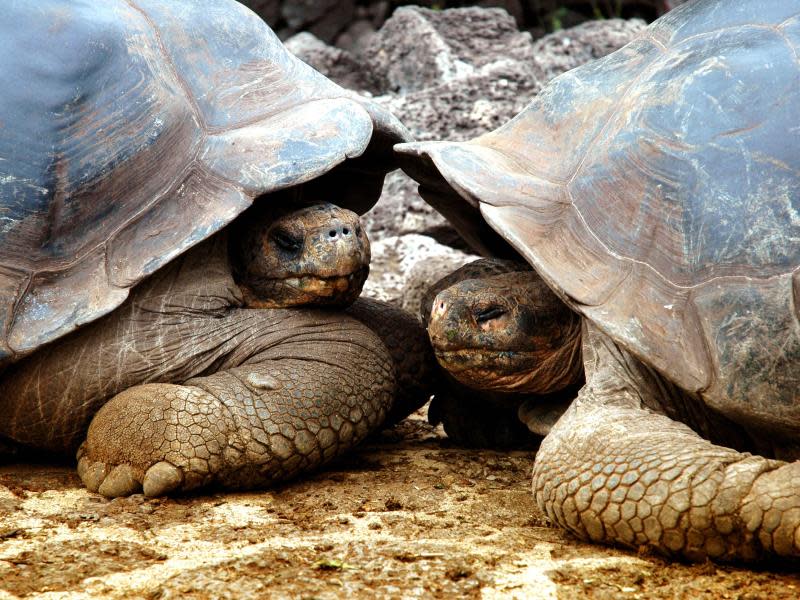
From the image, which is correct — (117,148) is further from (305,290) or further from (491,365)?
(491,365)

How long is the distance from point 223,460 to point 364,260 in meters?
0.75

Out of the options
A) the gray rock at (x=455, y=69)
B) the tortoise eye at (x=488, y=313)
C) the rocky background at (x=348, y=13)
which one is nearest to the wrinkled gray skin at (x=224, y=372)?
the tortoise eye at (x=488, y=313)

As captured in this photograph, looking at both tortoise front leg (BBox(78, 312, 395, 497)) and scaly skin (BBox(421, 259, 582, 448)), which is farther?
scaly skin (BBox(421, 259, 582, 448))

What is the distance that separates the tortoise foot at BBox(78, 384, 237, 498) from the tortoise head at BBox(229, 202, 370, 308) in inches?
18.6

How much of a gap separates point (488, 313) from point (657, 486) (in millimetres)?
814

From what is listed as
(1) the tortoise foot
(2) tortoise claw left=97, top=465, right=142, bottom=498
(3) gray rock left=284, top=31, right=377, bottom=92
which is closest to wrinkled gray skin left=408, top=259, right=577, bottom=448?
(1) the tortoise foot

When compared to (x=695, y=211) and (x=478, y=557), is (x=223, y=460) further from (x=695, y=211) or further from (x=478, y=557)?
(x=695, y=211)

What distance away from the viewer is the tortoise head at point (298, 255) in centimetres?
308

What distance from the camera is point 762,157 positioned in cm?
254

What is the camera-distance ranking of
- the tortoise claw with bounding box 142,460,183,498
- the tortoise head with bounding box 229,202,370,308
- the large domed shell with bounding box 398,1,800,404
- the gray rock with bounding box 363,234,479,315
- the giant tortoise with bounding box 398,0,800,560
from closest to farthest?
1. the giant tortoise with bounding box 398,0,800,560
2. the large domed shell with bounding box 398,1,800,404
3. the tortoise claw with bounding box 142,460,183,498
4. the tortoise head with bounding box 229,202,370,308
5. the gray rock with bounding box 363,234,479,315

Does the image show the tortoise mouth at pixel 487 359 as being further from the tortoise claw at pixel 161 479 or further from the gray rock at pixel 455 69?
the gray rock at pixel 455 69

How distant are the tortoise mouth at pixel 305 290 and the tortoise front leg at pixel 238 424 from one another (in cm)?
14

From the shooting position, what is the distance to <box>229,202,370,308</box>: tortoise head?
3.08 meters

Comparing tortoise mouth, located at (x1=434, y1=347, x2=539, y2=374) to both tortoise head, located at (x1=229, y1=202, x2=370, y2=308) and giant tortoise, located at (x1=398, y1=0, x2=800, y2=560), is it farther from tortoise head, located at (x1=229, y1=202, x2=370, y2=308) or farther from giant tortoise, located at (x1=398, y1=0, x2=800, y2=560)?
tortoise head, located at (x1=229, y1=202, x2=370, y2=308)
